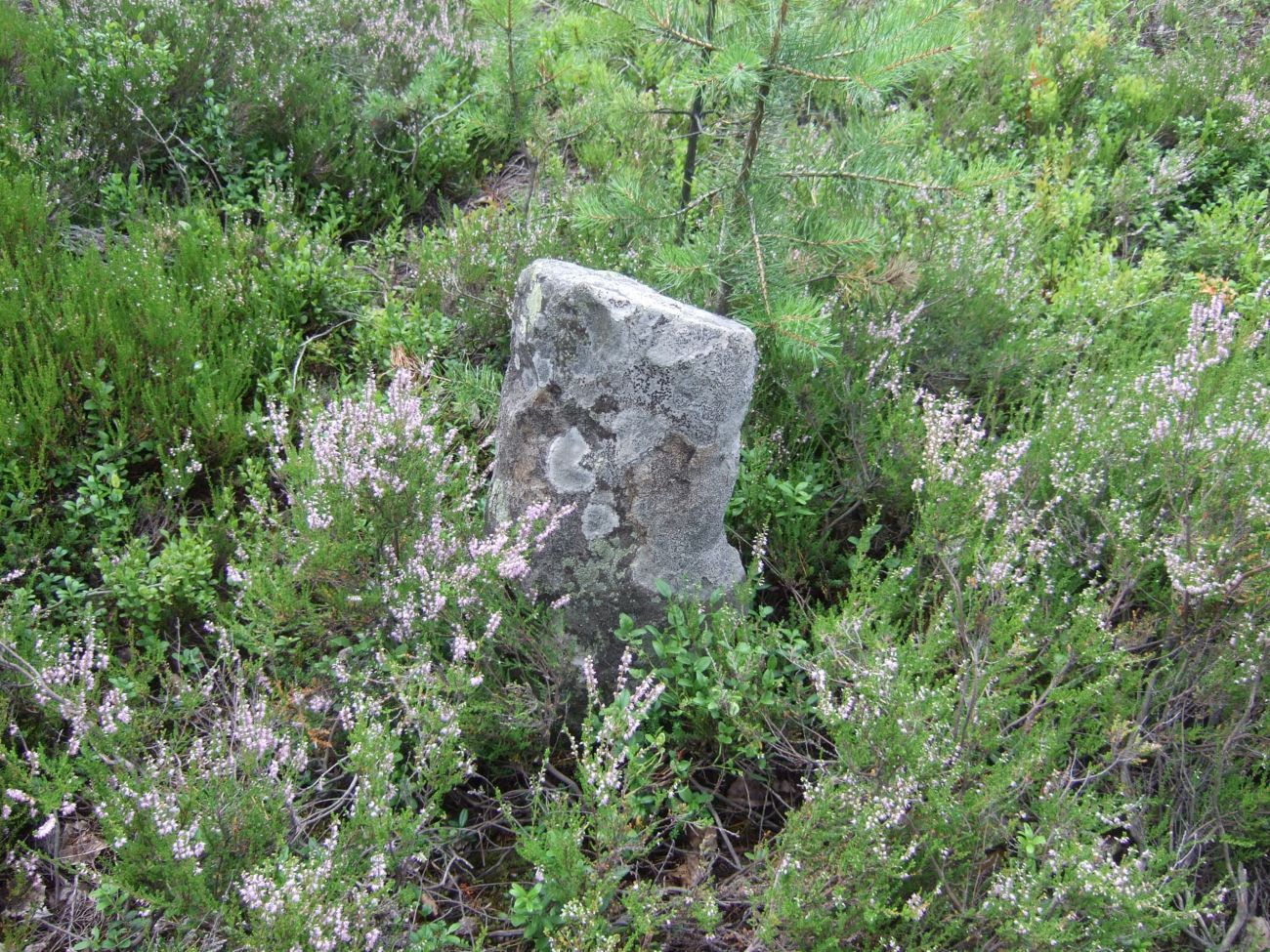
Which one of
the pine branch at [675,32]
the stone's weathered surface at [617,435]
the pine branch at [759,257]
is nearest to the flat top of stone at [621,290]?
the stone's weathered surface at [617,435]

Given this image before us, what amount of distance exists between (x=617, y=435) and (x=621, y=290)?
0.42 m

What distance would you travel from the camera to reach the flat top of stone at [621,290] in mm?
2688

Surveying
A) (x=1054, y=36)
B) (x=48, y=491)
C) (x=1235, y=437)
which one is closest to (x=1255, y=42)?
(x=1054, y=36)

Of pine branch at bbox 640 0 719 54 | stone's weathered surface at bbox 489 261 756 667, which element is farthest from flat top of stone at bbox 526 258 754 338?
pine branch at bbox 640 0 719 54

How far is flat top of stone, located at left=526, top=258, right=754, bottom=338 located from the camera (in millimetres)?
2688

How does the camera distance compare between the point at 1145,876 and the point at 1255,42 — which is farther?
the point at 1255,42

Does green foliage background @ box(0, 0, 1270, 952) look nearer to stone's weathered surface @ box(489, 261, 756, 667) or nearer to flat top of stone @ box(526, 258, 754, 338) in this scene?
stone's weathered surface @ box(489, 261, 756, 667)

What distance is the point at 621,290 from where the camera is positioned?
8.93 feet

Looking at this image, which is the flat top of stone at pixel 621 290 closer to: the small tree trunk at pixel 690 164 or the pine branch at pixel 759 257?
the pine branch at pixel 759 257

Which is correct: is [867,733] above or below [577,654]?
above

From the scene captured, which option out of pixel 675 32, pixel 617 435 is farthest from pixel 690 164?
pixel 617 435

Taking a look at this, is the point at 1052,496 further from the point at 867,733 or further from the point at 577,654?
the point at 577,654

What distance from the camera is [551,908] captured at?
230 cm

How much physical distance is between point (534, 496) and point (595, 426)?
0.96 ft
